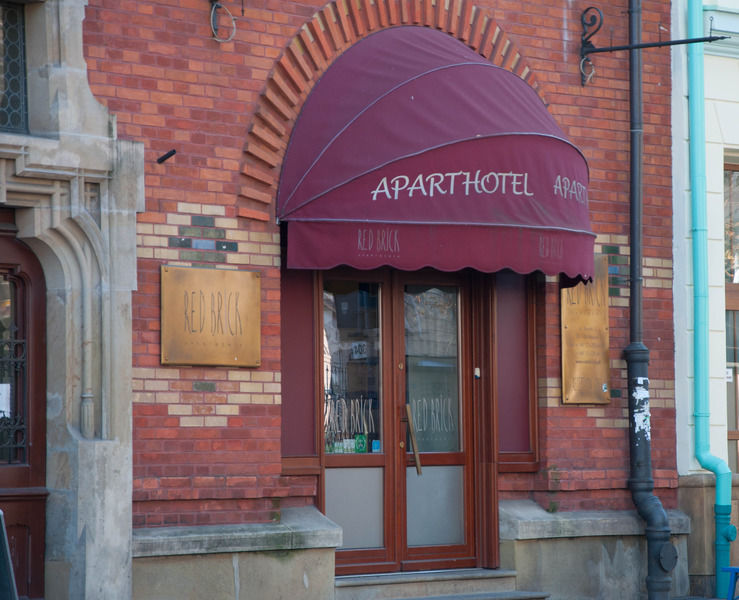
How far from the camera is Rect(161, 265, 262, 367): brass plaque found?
8.27m

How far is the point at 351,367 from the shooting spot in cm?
944

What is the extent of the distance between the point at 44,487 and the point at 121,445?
59 centimetres

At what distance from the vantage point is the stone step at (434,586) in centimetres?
891

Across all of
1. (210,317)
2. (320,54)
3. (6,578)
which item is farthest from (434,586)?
(320,54)

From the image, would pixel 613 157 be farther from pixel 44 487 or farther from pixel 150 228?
pixel 44 487

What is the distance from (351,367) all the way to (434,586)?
183 cm

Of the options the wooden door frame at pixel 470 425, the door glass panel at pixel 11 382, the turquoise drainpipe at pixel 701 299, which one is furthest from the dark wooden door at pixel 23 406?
the turquoise drainpipe at pixel 701 299

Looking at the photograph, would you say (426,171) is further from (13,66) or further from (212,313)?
(13,66)

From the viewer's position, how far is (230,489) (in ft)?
27.5

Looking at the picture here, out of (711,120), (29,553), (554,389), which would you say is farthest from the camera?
(711,120)

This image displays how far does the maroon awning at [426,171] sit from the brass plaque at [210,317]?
46 centimetres

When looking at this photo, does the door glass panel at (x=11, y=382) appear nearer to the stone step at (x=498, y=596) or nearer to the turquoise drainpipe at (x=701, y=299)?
the stone step at (x=498, y=596)

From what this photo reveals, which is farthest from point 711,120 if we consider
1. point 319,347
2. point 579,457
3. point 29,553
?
point 29,553

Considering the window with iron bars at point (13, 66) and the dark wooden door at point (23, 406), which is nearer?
the dark wooden door at point (23, 406)
